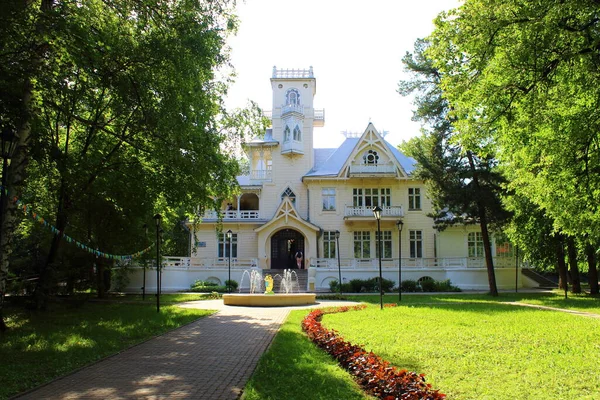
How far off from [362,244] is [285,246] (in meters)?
6.18

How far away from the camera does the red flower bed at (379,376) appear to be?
621cm

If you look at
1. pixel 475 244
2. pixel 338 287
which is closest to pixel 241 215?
pixel 338 287

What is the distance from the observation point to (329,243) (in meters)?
38.7

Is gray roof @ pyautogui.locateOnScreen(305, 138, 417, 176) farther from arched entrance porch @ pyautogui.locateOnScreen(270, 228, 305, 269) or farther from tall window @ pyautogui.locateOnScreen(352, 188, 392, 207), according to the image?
arched entrance porch @ pyautogui.locateOnScreen(270, 228, 305, 269)

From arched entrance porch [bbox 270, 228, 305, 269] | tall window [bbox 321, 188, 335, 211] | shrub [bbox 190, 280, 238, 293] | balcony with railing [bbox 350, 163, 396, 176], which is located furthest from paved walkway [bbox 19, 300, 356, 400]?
tall window [bbox 321, 188, 335, 211]

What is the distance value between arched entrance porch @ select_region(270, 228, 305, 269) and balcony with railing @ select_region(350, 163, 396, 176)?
6.82m

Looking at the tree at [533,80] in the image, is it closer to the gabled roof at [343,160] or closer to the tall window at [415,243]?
the gabled roof at [343,160]

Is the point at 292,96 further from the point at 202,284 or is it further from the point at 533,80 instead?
the point at 533,80

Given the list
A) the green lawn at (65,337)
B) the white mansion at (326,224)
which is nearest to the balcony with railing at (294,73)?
the white mansion at (326,224)

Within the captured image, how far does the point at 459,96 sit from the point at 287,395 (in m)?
9.64

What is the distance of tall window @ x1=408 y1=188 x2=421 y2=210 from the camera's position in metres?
39.5

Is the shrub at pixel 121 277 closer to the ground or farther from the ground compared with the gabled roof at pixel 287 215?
closer to the ground

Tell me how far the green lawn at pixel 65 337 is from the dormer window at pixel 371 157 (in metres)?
22.9

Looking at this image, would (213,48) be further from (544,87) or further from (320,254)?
(320,254)
